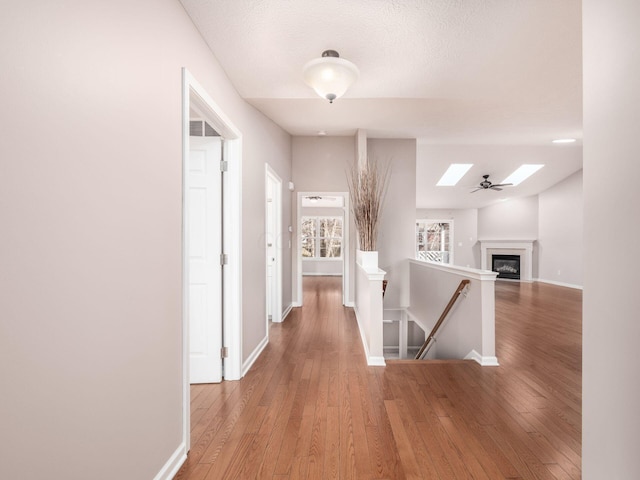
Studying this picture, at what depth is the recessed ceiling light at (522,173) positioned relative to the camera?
7.95m

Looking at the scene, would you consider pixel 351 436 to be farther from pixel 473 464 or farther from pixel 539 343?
pixel 539 343

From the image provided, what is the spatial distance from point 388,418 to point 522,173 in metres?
8.30

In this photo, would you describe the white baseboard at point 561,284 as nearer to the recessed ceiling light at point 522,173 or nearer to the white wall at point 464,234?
the white wall at point 464,234

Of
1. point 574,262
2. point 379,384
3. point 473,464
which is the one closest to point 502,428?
point 473,464

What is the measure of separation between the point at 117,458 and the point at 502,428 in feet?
7.25

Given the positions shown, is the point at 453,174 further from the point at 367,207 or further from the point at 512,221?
the point at 367,207

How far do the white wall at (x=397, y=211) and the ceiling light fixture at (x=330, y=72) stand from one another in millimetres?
3336

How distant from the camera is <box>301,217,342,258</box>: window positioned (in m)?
10.6

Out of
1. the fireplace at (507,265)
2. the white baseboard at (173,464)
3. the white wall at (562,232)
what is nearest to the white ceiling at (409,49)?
the white baseboard at (173,464)

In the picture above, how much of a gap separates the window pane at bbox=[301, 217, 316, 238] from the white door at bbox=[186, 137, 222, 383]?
763 centimetres

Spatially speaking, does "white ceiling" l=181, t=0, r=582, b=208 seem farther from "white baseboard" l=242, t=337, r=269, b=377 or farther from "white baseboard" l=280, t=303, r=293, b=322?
"white baseboard" l=280, t=303, r=293, b=322

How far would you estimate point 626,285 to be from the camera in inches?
38.1

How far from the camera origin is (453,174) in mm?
8461

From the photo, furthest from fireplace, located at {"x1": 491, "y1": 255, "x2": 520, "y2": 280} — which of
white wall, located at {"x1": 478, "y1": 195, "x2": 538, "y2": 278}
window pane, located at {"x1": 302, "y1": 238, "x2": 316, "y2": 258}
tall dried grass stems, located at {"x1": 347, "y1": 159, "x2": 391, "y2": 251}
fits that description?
tall dried grass stems, located at {"x1": 347, "y1": 159, "x2": 391, "y2": 251}
